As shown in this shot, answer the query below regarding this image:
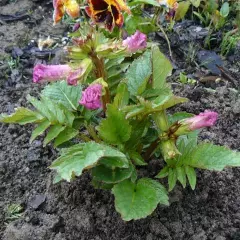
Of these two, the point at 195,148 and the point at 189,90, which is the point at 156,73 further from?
the point at 189,90

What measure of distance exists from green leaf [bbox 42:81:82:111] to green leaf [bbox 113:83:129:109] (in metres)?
0.19

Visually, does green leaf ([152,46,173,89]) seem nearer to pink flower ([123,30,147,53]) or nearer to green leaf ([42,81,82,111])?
pink flower ([123,30,147,53])

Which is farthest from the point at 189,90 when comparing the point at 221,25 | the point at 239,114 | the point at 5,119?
the point at 5,119

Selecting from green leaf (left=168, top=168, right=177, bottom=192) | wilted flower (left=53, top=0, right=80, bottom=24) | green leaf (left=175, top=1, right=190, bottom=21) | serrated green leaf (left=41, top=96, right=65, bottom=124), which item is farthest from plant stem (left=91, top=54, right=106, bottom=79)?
green leaf (left=175, top=1, right=190, bottom=21)

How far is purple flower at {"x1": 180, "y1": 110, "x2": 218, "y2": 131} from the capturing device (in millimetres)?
1600

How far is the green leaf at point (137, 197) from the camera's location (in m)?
1.58

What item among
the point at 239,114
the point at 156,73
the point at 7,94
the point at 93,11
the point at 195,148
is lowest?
the point at 7,94

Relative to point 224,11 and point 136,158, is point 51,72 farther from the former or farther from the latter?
point 224,11

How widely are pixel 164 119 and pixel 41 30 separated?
146cm

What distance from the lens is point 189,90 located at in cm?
238

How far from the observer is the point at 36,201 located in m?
1.94

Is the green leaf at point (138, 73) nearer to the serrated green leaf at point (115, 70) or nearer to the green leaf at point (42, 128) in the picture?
the serrated green leaf at point (115, 70)

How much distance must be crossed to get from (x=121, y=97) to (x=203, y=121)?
292mm

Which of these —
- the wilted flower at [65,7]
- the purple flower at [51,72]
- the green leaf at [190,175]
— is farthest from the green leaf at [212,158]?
the wilted flower at [65,7]
